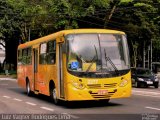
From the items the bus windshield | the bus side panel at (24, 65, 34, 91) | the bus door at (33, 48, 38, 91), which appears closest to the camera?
the bus windshield

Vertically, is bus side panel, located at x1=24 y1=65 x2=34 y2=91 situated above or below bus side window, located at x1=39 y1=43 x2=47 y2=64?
below

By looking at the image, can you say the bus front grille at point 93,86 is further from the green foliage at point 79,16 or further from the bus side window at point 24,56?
the green foliage at point 79,16

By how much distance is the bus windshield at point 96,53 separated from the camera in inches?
648

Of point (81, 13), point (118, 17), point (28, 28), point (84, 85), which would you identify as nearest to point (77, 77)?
point (84, 85)

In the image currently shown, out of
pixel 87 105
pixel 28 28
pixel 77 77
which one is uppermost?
pixel 28 28

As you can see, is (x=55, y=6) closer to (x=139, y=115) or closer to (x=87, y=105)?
(x=87, y=105)

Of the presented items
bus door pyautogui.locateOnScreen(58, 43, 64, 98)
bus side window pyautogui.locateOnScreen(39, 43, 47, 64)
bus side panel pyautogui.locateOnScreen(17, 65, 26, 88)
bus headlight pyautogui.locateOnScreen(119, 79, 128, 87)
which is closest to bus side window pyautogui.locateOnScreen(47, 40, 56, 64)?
bus side window pyautogui.locateOnScreen(39, 43, 47, 64)

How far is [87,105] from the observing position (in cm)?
1788

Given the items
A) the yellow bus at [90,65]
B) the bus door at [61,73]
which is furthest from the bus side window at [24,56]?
the bus door at [61,73]

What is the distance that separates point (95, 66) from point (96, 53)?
0.48 meters

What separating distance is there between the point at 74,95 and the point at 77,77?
620 mm

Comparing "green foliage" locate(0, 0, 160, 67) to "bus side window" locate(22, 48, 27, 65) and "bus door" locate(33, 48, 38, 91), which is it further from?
"bus door" locate(33, 48, 38, 91)

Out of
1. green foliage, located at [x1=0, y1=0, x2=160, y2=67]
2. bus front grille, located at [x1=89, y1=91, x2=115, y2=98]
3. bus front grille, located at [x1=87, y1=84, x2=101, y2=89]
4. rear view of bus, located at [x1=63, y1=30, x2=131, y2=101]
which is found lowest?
bus front grille, located at [x1=89, y1=91, x2=115, y2=98]

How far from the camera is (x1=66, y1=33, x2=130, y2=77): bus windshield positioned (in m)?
16.5
